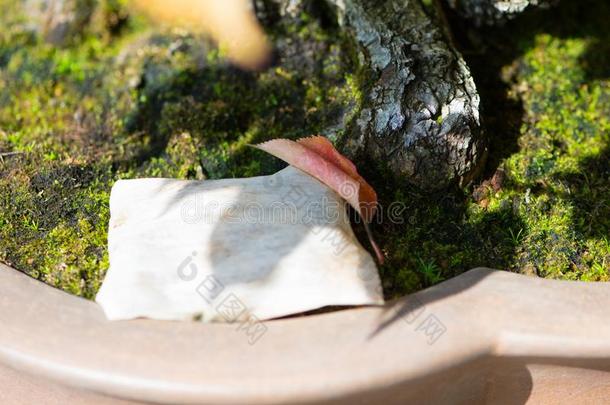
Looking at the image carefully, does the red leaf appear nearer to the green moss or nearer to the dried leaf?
the green moss

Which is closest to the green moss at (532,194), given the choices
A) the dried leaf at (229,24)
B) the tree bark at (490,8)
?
the tree bark at (490,8)

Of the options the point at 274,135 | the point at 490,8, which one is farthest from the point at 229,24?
the point at 490,8

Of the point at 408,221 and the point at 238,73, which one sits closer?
the point at 408,221

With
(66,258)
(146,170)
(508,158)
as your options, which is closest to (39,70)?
(146,170)

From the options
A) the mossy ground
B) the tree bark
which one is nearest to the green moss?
the mossy ground

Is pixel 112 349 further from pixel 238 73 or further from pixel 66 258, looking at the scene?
pixel 238 73

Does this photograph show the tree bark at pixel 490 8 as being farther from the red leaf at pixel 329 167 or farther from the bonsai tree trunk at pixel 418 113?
the red leaf at pixel 329 167
